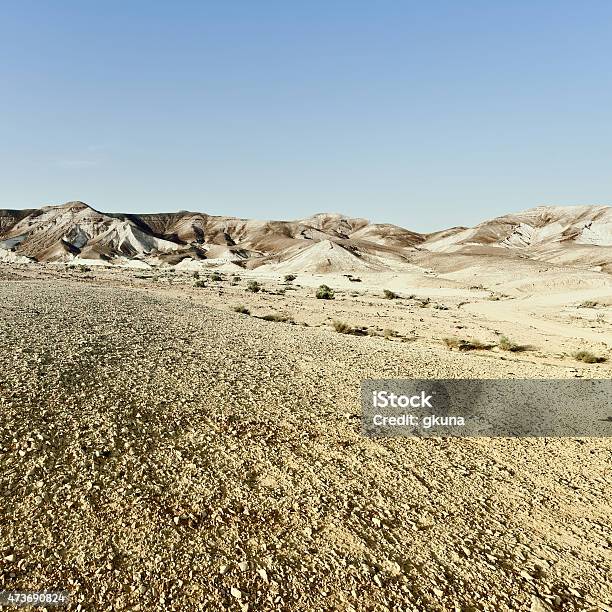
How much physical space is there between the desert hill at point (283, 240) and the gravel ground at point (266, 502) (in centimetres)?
5911

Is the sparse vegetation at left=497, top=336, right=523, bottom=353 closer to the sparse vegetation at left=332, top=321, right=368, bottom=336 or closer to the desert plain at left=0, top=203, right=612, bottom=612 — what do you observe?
the desert plain at left=0, top=203, right=612, bottom=612

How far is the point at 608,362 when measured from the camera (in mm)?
15586

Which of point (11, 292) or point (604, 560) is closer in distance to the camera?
point (604, 560)

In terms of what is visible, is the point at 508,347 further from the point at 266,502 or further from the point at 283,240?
the point at 283,240

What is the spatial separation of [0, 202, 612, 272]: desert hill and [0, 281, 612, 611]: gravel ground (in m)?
59.1

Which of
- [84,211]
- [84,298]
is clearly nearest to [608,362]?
[84,298]

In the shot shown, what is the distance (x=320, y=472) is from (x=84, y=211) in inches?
5745

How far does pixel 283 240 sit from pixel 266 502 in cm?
11757

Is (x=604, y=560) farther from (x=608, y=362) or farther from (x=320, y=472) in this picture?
(x=608, y=362)

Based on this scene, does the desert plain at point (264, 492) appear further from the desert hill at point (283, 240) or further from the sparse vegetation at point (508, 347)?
the desert hill at point (283, 240)

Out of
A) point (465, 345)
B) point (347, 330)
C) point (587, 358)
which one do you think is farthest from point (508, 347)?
point (347, 330)

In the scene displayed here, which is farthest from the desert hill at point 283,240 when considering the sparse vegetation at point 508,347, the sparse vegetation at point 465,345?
the sparse vegetation at point 508,347

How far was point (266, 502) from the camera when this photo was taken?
600cm

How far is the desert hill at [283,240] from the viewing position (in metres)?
78.1
